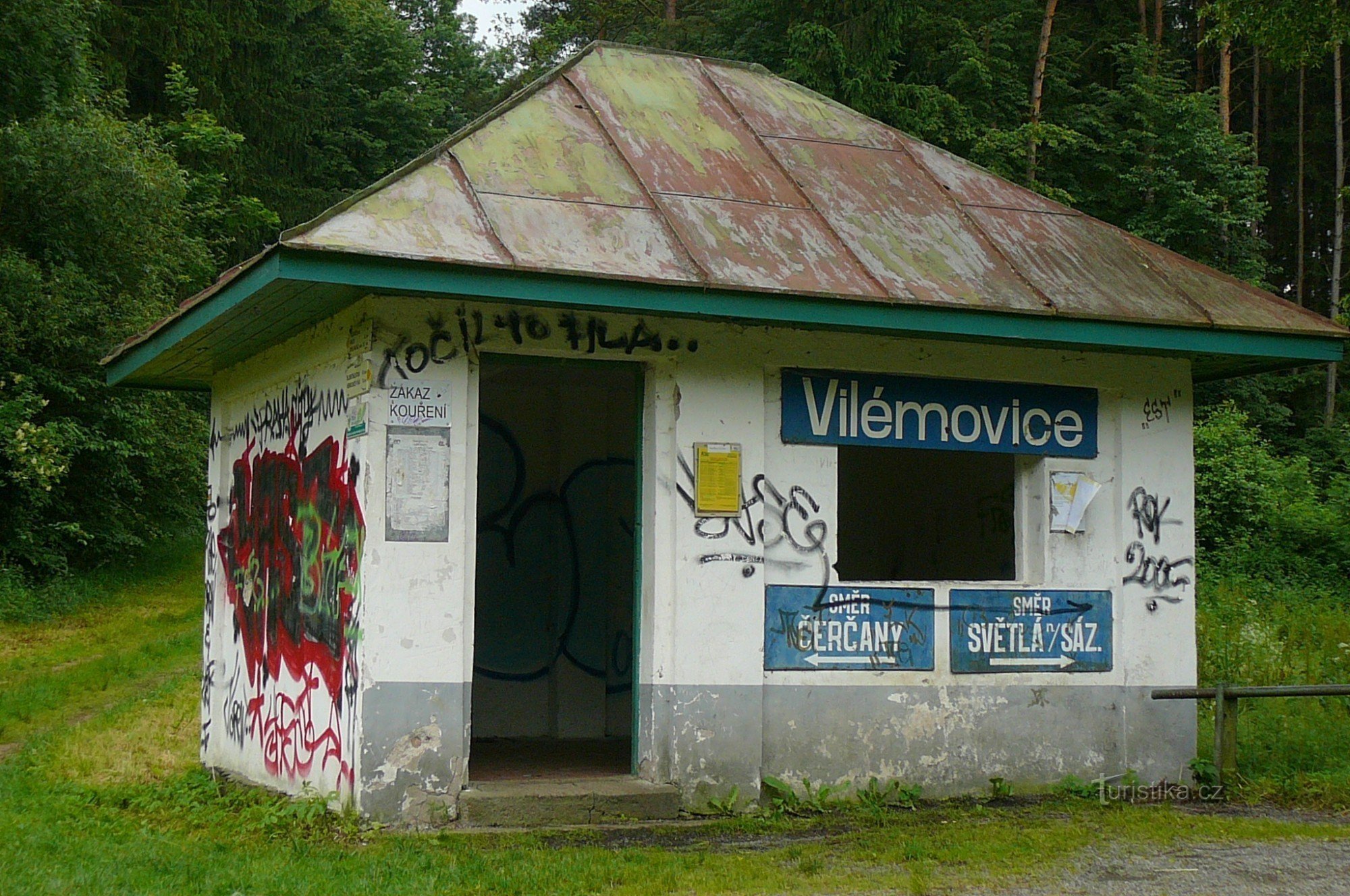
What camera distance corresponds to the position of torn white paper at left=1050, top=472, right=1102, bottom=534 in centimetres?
878

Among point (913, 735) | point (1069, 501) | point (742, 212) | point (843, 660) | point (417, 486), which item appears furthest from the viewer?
point (1069, 501)

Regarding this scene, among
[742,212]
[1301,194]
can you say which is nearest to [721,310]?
[742,212]

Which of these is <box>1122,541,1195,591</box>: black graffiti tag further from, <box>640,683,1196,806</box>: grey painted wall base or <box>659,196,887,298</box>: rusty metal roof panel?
<box>659,196,887,298</box>: rusty metal roof panel

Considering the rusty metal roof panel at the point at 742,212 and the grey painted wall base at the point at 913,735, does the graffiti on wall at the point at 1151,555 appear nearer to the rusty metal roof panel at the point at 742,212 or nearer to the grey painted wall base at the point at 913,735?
the grey painted wall base at the point at 913,735

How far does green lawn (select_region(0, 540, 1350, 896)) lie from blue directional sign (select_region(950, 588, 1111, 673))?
857 mm

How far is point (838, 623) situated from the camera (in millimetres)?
8227

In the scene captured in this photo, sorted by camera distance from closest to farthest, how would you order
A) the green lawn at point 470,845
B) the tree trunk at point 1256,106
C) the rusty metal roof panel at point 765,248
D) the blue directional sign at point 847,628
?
the green lawn at point 470,845 < the rusty metal roof panel at point 765,248 < the blue directional sign at point 847,628 < the tree trunk at point 1256,106

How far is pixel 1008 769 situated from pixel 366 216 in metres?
5.03

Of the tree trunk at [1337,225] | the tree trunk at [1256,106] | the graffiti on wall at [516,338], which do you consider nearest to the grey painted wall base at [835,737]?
the graffiti on wall at [516,338]

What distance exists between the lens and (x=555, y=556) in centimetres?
1103

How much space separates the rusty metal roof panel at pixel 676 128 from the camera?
866cm

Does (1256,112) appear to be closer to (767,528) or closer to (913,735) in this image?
(913,735)

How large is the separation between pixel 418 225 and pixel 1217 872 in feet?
16.4

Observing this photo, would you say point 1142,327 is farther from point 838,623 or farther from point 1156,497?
point 838,623
